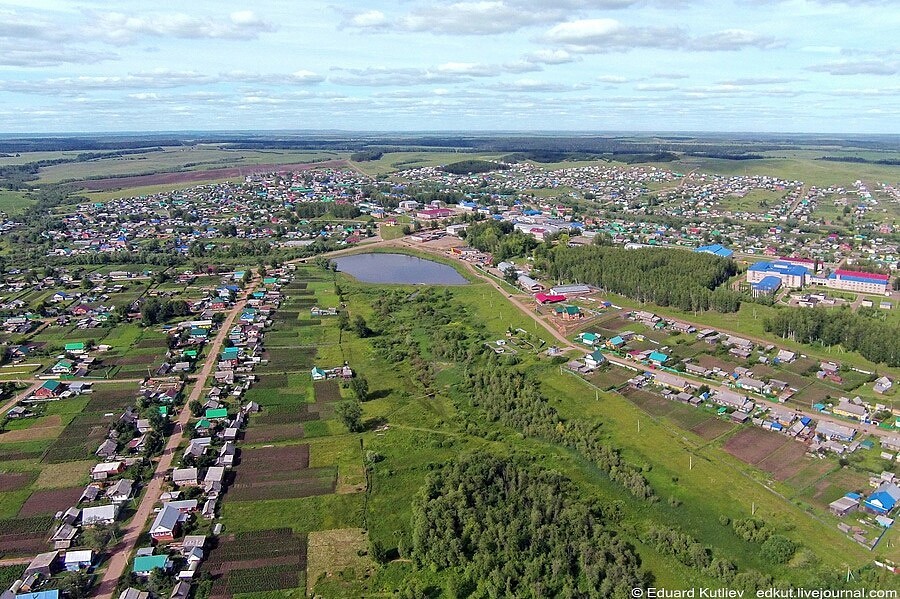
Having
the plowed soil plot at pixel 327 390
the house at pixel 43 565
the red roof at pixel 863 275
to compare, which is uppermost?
the red roof at pixel 863 275

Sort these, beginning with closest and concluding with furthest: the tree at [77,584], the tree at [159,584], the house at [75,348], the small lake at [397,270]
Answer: the tree at [77,584]
the tree at [159,584]
the house at [75,348]
the small lake at [397,270]

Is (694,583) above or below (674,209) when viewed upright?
below

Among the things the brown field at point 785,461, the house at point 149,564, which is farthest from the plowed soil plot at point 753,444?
the house at point 149,564

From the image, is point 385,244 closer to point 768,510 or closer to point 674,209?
point 674,209

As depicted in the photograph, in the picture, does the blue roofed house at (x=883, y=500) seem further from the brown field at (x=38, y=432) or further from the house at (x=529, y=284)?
the brown field at (x=38, y=432)

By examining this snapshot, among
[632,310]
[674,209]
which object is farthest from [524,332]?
[674,209]

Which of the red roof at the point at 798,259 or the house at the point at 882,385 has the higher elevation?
the red roof at the point at 798,259
